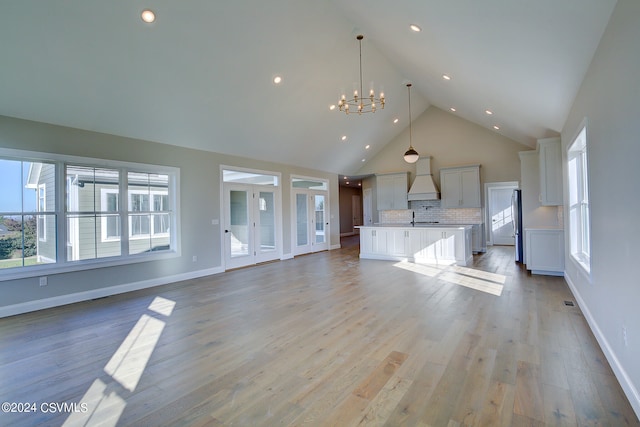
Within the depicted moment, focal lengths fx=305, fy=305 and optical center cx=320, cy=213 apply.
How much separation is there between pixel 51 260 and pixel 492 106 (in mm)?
7966

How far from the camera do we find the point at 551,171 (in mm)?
5281

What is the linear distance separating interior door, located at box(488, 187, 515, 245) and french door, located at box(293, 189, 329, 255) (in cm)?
586

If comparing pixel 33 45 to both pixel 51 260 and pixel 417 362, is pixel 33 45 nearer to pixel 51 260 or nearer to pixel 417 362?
pixel 51 260

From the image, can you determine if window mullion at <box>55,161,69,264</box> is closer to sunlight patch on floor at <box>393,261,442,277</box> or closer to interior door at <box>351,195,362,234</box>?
sunlight patch on floor at <box>393,261,442,277</box>

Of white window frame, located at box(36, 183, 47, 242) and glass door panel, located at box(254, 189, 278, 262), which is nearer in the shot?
white window frame, located at box(36, 183, 47, 242)

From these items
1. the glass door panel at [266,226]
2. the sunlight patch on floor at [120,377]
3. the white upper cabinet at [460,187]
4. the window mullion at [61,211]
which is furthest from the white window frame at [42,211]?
the white upper cabinet at [460,187]

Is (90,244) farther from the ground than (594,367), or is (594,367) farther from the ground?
(90,244)

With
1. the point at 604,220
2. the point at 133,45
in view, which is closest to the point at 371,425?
the point at 604,220

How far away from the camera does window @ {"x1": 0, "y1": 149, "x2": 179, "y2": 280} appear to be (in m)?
4.07

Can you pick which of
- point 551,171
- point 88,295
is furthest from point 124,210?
point 551,171

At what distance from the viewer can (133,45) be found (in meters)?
3.76

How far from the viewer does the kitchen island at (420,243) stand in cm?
675

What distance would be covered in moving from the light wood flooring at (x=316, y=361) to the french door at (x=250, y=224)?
2362mm

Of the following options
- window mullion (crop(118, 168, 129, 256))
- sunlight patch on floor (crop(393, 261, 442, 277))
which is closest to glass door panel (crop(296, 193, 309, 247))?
sunlight patch on floor (crop(393, 261, 442, 277))
